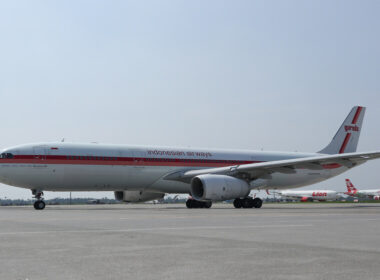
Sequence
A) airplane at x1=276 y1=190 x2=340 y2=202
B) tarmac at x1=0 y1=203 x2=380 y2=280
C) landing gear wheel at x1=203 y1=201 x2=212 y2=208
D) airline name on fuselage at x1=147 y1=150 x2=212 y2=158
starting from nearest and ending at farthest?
tarmac at x1=0 y1=203 x2=380 y2=280, airline name on fuselage at x1=147 y1=150 x2=212 y2=158, landing gear wheel at x1=203 y1=201 x2=212 y2=208, airplane at x1=276 y1=190 x2=340 y2=202

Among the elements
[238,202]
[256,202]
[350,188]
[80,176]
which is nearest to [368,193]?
[350,188]

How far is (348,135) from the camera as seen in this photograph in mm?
40375

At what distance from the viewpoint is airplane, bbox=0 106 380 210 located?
28078 mm

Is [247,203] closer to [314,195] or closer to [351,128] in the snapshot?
[351,128]

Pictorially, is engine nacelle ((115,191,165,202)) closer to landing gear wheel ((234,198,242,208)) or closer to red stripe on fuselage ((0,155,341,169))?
red stripe on fuselage ((0,155,341,169))

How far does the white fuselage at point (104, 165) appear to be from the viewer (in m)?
28.0

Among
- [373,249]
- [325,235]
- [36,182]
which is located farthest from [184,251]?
[36,182]

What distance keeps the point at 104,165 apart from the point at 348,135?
20.1 m

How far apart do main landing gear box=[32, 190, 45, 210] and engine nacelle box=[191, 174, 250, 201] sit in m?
8.25

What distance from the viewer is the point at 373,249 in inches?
302

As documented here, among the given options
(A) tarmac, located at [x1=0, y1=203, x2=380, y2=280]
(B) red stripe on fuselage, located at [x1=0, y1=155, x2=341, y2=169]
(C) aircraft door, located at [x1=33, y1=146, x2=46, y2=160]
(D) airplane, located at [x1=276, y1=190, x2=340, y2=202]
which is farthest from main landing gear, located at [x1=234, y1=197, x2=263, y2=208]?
(D) airplane, located at [x1=276, y1=190, x2=340, y2=202]

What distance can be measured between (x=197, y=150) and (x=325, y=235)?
24.0 m

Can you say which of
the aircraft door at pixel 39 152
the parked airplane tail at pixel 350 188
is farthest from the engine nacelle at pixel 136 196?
the parked airplane tail at pixel 350 188

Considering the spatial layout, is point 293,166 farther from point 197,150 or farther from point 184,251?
point 184,251
